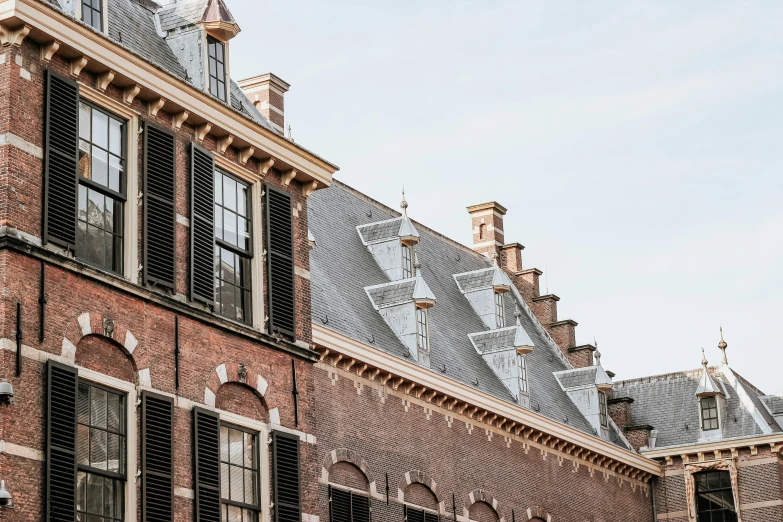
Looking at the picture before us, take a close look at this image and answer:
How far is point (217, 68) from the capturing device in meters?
A: 24.9

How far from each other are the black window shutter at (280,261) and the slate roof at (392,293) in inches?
378

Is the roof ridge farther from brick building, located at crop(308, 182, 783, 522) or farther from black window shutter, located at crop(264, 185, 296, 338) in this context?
black window shutter, located at crop(264, 185, 296, 338)

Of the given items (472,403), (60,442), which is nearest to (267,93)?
(472,403)

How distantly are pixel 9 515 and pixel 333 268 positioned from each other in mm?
16548

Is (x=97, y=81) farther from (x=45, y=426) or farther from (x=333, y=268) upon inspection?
(x=333, y=268)

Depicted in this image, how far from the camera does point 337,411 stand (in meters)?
30.1

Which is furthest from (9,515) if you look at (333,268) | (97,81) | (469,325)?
(469,325)

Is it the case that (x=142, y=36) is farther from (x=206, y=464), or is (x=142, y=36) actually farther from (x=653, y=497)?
(x=653, y=497)

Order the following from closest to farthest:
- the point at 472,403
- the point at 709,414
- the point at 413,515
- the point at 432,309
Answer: the point at 413,515 < the point at 472,403 < the point at 432,309 < the point at 709,414

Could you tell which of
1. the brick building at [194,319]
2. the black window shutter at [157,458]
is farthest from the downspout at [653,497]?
the black window shutter at [157,458]

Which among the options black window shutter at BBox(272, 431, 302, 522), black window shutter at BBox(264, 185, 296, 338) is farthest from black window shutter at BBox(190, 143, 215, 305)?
black window shutter at BBox(272, 431, 302, 522)

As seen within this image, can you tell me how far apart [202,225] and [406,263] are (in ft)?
47.0

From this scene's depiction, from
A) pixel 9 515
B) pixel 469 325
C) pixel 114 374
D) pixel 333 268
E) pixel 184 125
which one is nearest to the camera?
pixel 9 515

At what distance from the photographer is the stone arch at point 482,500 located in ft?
113
